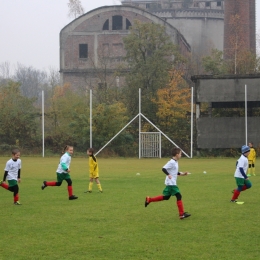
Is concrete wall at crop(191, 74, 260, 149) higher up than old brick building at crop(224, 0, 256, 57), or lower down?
lower down

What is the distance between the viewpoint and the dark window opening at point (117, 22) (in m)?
78.6

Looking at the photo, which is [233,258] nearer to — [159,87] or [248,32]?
[159,87]

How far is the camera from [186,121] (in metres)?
54.1

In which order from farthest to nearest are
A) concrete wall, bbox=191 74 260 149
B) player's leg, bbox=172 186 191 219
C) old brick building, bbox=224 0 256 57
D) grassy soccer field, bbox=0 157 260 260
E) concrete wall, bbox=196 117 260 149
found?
old brick building, bbox=224 0 256 57
concrete wall, bbox=191 74 260 149
concrete wall, bbox=196 117 260 149
player's leg, bbox=172 186 191 219
grassy soccer field, bbox=0 157 260 260

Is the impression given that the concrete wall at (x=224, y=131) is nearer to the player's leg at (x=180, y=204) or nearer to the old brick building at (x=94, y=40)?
the old brick building at (x=94, y=40)

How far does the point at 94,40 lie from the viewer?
78625 mm

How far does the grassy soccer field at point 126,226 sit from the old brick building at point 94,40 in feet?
189

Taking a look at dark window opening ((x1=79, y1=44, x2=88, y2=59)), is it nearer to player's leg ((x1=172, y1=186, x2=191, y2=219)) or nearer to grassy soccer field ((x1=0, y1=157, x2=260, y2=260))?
grassy soccer field ((x1=0, y1=157, x2=260, y2=260))

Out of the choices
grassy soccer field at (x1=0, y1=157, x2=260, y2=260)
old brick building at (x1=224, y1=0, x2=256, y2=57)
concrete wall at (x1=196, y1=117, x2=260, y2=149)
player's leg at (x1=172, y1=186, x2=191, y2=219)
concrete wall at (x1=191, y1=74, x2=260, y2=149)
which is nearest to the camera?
grassy soccer field at (x1=0, y1=157, x2=260, y2=260)

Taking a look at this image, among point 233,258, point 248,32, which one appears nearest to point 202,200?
point 233,258

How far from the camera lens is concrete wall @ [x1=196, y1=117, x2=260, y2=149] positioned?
4966 cm

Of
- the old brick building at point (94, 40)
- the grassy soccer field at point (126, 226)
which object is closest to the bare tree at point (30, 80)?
the old brick building at point (94, 40)

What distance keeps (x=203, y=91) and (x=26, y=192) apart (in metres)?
31.6

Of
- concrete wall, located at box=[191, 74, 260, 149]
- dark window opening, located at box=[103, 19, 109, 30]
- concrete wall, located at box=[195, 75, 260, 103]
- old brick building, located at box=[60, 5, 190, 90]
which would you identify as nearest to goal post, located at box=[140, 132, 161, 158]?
concrete wall, located at box=[191, 74, 260, 149]
